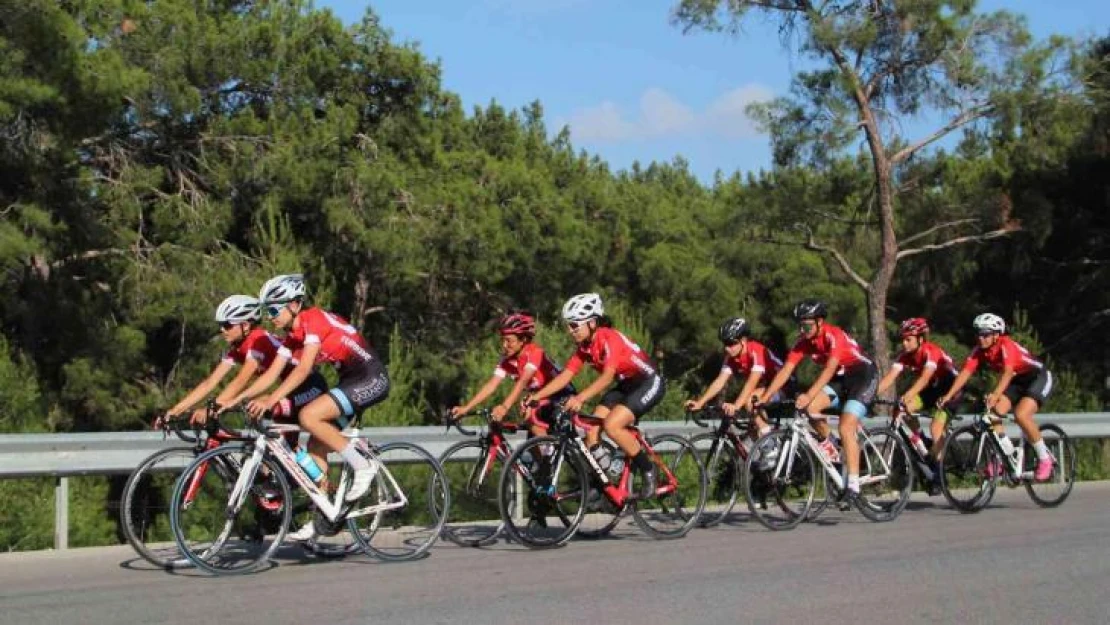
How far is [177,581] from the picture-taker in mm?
9117

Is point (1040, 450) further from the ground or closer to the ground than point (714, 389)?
closer to the ground

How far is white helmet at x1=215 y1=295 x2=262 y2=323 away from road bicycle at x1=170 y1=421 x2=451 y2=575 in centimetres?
76

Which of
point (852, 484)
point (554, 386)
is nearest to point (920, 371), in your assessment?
point (852, 484)

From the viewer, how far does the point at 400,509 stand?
1057 centimetres

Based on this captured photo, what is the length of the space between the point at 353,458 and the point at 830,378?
4896 millimetres

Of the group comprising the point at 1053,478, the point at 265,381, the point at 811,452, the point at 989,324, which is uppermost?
the point at 989,324

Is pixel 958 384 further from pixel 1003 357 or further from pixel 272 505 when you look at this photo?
pixel 272 505

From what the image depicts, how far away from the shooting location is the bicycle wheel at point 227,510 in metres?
9.29

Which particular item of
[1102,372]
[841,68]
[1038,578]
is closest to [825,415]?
[1038,578]

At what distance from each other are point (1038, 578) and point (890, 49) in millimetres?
23057

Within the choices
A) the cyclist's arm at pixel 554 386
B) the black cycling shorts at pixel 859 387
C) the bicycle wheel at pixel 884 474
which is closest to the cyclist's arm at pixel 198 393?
the cyclist's arm at pixel 554 386

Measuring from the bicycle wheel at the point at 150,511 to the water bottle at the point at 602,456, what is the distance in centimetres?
328

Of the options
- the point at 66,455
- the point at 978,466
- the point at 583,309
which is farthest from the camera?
the point at 978,466

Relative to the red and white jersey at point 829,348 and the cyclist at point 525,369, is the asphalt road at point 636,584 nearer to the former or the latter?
the cyclist at point 525,369
